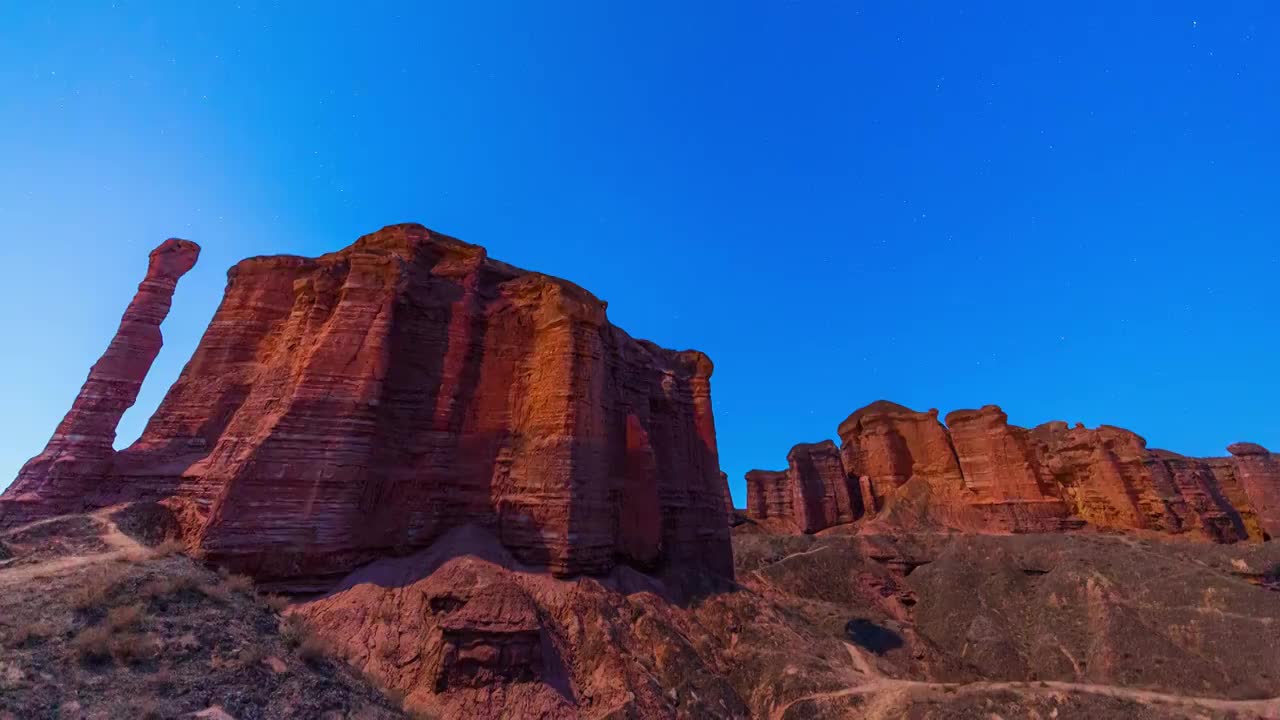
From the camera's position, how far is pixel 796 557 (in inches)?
1412

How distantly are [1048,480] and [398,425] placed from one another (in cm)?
4490

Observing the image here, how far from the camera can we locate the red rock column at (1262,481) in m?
34.3

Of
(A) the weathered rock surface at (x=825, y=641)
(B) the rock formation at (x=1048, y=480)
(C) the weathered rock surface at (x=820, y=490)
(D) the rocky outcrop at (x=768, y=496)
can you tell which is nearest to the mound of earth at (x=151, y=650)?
(A) the weathered rock surface at (x=825, y=641)

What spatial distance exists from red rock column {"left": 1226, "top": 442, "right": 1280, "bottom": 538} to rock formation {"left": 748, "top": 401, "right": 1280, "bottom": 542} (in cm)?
7

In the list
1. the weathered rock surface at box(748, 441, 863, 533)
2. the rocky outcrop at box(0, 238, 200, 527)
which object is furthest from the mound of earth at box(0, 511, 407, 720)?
the weathered rock surface at box(748, 441, 863, 533)

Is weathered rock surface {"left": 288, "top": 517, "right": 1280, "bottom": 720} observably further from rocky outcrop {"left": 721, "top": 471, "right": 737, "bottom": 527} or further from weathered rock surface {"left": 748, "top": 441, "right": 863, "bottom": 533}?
rocky outcrop {"left": 721, "top": 471, "right": 737, "bottom": 527}

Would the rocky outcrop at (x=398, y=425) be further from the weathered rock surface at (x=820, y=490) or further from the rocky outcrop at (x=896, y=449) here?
the rocky outcrop at (x=896, y=449)

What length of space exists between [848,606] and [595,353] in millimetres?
23490

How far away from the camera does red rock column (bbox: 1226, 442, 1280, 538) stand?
113ft

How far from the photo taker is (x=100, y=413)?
61.9ft

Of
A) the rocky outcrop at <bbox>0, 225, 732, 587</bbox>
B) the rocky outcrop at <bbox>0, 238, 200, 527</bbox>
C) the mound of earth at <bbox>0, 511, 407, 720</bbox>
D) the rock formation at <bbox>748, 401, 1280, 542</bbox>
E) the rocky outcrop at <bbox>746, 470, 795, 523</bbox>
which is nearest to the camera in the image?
the mound of earth at <bbox>0, 511, 407, 720</bbox>

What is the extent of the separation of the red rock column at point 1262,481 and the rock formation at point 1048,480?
66 mm

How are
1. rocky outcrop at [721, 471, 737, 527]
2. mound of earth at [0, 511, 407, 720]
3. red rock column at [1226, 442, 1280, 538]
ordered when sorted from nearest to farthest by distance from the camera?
mound of earth at [0, 511, 407, 720] → red rock column at [1226, 442, 1280, 538] → rocky outcrop at [721, 471, 737, 527]

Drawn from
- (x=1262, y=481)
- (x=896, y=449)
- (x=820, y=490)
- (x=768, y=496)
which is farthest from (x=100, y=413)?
(x=1262, y=481)
